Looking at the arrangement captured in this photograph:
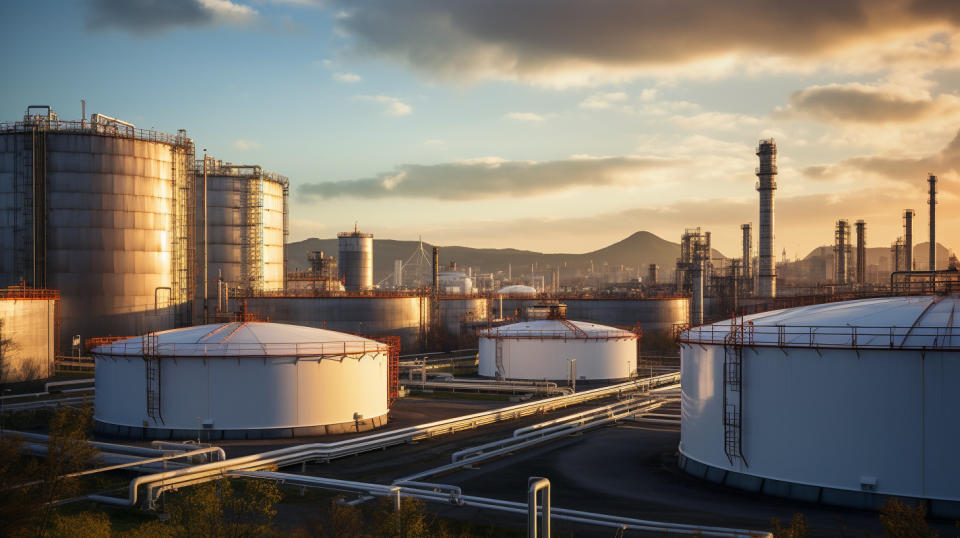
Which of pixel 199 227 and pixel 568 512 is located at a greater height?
pixel 199 227

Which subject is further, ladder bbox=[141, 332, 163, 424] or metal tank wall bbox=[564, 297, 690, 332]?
metal tank wall bbox=[564, 297, 690, 332]

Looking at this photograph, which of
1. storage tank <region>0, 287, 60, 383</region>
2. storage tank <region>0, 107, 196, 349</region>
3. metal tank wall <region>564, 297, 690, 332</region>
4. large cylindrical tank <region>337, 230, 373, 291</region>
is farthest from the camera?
large cylindrical tank <region>337, 230, 373, 291</region>

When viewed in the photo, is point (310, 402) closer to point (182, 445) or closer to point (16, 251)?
point (182, 445)

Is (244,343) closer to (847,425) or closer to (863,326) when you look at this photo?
(847,425)

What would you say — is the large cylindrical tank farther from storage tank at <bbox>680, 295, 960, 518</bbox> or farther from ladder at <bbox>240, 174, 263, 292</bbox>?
storage tank at <bbox>680, 295, 960, 518</bbox>

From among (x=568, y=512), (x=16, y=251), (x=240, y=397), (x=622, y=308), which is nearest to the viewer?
(x=568, y=512)

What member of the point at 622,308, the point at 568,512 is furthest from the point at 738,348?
the point at 622,308

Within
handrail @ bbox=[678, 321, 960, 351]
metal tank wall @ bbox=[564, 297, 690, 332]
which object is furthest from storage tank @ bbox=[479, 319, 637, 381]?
handrail @ bbox=[678, 321, 960, 351]
